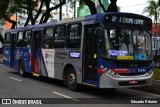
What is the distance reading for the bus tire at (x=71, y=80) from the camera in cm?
1435

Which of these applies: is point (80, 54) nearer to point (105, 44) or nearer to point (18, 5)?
point (105, 44)

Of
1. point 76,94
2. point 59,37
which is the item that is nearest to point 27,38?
point 59,37

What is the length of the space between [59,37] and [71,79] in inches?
85.3

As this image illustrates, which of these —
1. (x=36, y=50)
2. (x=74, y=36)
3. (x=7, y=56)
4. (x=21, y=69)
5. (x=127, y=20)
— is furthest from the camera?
(x=7, y=56)

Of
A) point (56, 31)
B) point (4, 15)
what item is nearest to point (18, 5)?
point (4, 15)

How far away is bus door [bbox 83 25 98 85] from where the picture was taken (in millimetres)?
13008

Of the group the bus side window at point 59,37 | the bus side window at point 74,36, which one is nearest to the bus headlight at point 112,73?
the bus side window at point 74,36

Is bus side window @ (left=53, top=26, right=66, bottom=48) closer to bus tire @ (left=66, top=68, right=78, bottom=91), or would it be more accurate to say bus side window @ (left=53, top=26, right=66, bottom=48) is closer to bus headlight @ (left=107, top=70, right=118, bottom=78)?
bus tire @ (left=66, top=68, right=78, bottom=91)

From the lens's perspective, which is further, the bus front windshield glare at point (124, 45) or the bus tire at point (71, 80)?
the bus tire at point (71, 80)

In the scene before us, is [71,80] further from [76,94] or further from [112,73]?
[112,73]

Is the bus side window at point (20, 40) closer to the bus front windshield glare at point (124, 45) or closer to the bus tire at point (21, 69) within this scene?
the bus tire at point (21, 69)

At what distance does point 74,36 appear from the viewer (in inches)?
567

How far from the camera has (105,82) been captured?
1247 cm

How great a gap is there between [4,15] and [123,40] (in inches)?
1062
